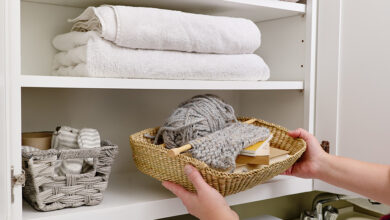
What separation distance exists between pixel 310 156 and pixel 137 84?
1.61ft

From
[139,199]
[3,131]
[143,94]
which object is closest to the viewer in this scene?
[3,131]

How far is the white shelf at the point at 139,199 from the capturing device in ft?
2.64

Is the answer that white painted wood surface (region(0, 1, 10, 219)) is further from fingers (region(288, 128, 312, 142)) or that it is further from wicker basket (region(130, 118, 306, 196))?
fingers (region(288, 128, 312, 142))

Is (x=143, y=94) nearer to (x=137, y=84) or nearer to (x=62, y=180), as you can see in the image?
(x=137, y=84)

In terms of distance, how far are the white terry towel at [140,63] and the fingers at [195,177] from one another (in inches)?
9.0

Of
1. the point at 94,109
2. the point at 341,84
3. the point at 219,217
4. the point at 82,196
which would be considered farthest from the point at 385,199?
the point at 94,109

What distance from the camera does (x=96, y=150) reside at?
0.83 metres

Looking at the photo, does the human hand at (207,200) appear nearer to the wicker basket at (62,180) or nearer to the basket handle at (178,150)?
the basket handle at (178,150)


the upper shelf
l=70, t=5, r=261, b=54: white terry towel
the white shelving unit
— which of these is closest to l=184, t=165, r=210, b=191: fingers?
the white shelving unit

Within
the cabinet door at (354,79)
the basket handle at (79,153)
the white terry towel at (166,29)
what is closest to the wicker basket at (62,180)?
the basket handle at (79,153)

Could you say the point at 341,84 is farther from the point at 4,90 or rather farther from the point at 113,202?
the point at 4,90

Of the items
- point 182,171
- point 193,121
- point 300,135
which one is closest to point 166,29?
point 193,121

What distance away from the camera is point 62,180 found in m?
0.81

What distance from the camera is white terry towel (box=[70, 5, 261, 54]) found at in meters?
0.86
